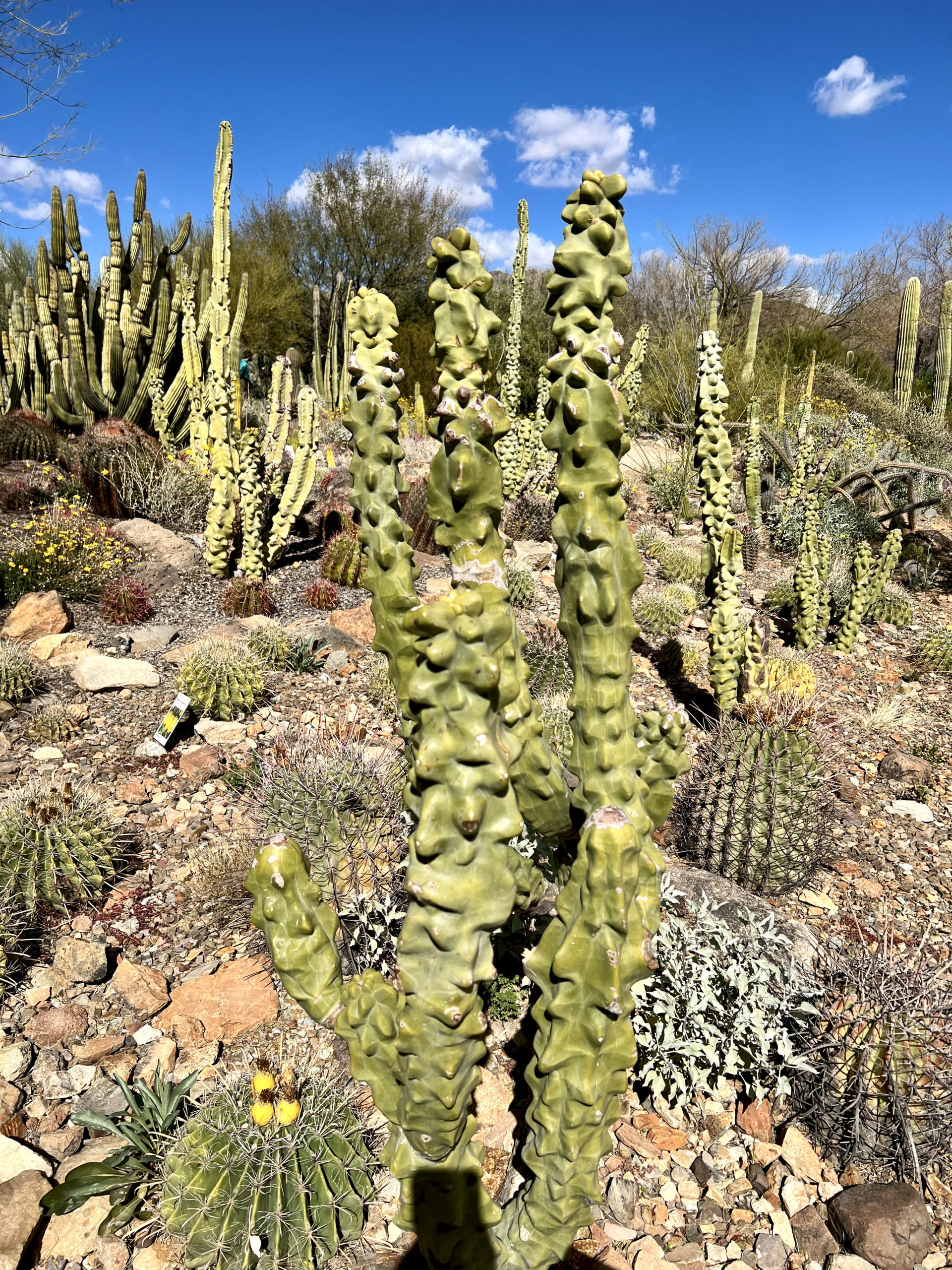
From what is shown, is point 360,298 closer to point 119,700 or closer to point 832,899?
point 832,899

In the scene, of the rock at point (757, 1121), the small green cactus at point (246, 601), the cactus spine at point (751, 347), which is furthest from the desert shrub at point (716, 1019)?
the cactus spine at point (751, 347)

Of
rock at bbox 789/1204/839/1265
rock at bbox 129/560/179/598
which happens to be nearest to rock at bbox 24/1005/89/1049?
rock at bbox 789/1204/839/1265

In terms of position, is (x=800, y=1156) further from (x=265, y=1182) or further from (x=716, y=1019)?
(x=265, y=1182)

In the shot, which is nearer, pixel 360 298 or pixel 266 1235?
pixel 266 1235

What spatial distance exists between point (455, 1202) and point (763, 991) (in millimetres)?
1410

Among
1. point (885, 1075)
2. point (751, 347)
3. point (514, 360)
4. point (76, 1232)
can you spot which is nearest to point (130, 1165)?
point (76, 1232)

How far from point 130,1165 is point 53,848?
170 cm

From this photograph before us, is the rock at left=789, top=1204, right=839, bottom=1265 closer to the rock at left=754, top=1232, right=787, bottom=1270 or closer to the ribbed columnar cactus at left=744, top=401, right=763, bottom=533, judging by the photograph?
the rock at left=754, top=1232, right=787, bottom=1270

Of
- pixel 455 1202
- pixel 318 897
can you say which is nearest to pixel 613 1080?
pixel 455 1202

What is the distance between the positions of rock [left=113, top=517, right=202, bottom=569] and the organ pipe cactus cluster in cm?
688

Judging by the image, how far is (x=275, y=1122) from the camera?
2.19m

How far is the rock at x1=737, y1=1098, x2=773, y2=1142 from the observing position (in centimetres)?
256

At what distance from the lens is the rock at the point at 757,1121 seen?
8.39 feet

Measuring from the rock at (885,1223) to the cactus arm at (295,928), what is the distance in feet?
5.91
